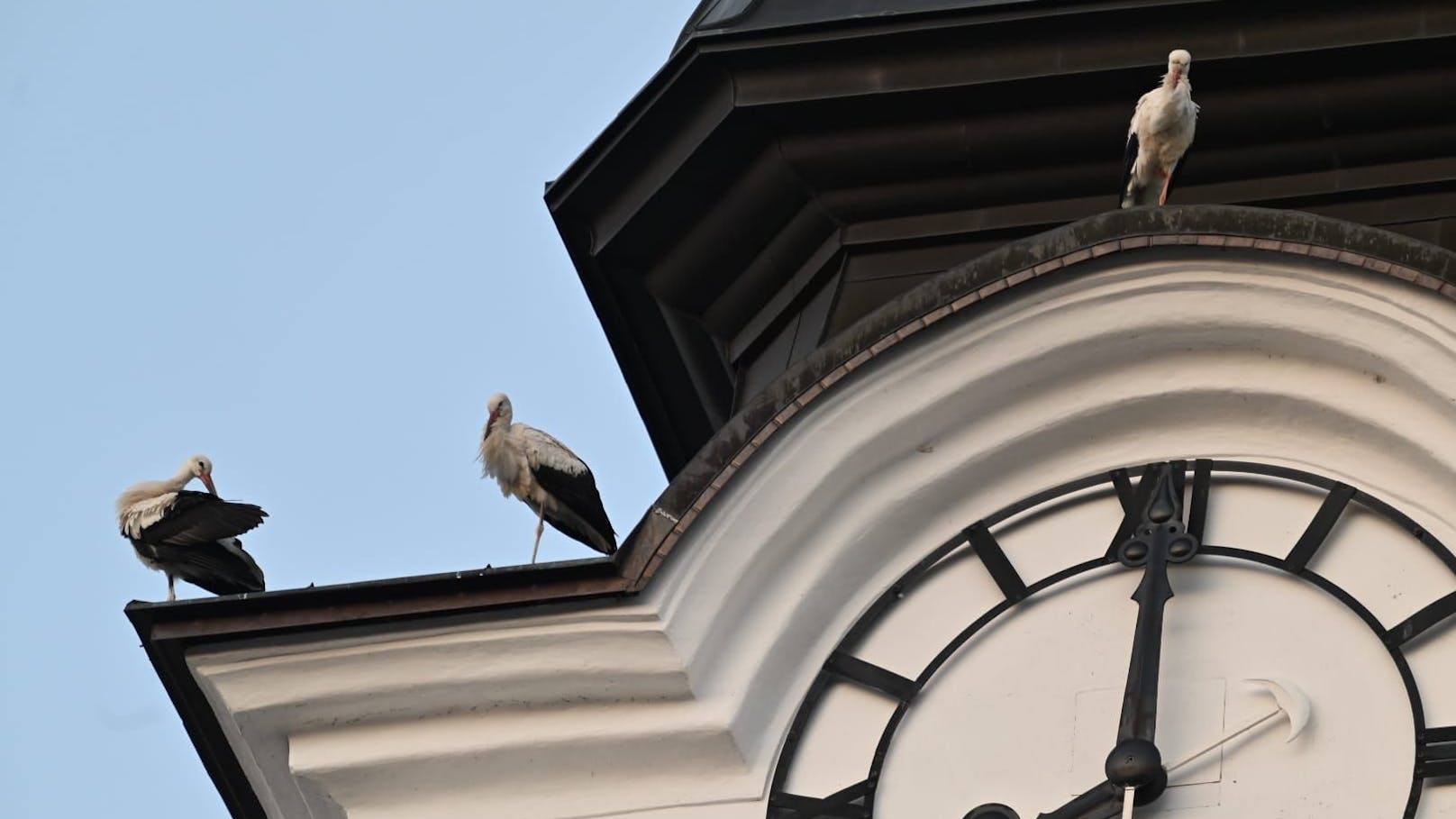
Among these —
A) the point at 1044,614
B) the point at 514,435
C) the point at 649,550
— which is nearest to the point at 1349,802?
the point at 1044,614

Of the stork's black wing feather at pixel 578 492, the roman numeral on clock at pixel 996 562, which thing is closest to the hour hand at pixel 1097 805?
the roman numeral on clock at pixel 996 562

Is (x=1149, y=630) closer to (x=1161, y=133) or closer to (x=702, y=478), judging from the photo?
(x=702, y=478)

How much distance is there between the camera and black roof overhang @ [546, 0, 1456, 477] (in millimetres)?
11672

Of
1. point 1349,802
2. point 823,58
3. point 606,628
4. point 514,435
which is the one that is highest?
point 823,58

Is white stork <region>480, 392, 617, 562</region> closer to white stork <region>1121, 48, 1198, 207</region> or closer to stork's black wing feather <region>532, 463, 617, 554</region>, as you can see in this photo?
stork's black wing feather <region>532, 463, 617, 554</region>

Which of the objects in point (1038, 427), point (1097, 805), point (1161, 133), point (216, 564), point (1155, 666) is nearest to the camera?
point (1097, 805)

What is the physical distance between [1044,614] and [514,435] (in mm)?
1902

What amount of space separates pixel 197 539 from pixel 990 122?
2.50 m

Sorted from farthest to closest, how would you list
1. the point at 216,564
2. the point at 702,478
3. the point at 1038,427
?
the point at 216,564
the point at 1038,427
the point at 702,478

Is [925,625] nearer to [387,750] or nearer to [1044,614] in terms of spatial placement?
[1044,614]

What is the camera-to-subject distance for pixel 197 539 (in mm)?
11492

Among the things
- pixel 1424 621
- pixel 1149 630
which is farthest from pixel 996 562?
pixel 1424 621

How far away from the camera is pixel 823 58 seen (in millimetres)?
11828

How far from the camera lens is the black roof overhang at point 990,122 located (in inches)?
460
